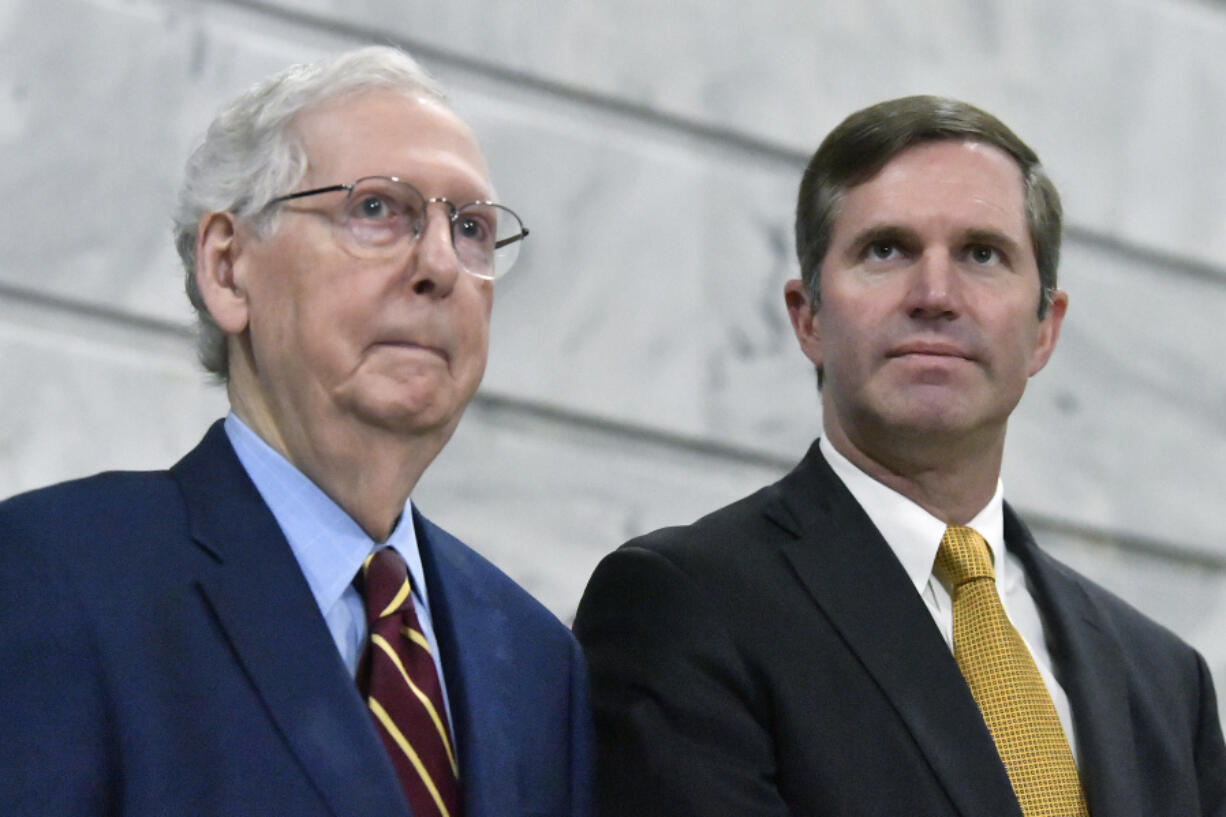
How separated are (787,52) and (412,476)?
2414 mm

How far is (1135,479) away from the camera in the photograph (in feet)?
15.7

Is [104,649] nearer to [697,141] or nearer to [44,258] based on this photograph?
[44,258]

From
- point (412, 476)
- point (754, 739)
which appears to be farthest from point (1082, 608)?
point (412, 476)

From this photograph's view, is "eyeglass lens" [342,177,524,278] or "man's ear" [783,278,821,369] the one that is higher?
"man's ear" [783,278,821,369]

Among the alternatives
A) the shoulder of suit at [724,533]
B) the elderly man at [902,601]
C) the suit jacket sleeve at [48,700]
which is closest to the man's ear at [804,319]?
the elderly man at [902,601]

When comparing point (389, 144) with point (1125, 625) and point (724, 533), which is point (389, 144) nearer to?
point (724, 533)

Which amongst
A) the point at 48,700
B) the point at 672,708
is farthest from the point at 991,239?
the point at 48,700

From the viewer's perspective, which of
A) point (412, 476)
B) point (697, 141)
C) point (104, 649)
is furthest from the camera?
point (697, 141)

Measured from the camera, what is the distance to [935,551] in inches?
109

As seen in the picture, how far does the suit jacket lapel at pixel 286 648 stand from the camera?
2092 mm

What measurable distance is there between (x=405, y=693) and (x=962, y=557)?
954mm

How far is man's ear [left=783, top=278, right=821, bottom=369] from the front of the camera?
2986 mm

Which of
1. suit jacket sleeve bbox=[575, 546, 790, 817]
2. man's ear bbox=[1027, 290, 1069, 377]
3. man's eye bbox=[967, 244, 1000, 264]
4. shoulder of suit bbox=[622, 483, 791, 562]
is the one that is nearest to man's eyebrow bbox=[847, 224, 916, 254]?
man's eye bbox=[967, 244, 1000, 264]

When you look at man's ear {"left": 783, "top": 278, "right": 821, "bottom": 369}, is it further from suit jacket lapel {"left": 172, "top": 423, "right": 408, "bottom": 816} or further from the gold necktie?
suit jacket lapel {"left": 172, "top": 423, "right": 408, "bottom": 816}
